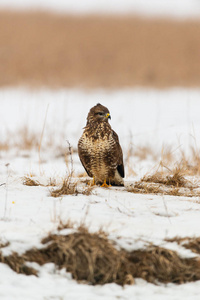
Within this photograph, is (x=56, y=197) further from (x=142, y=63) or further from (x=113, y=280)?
(x=142, y=63)

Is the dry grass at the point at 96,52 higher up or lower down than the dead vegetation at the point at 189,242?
higher up

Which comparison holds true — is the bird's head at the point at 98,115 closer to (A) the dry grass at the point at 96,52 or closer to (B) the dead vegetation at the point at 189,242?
(B) the dead vegetation at the point at 189,242

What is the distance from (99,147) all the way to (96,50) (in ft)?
38.4

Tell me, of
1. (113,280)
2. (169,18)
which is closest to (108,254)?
(113,280)

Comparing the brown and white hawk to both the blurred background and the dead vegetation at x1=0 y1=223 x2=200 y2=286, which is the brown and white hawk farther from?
the blurred background

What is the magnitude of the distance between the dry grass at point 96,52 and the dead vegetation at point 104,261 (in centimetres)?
1034

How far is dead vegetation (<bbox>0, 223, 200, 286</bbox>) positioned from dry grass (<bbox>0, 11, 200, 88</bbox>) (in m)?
10.3

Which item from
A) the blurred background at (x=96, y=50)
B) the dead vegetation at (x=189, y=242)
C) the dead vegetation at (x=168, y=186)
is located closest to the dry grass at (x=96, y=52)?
the blurred background at (x=96, y=50)

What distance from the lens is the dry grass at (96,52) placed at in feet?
44.8

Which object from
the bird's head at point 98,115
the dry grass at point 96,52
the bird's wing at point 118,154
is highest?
the dry grass at point 96,52

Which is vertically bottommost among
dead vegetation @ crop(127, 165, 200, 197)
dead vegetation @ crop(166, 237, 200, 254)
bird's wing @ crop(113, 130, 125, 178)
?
dead vegetation @ crop(166, 237, 200, 254)

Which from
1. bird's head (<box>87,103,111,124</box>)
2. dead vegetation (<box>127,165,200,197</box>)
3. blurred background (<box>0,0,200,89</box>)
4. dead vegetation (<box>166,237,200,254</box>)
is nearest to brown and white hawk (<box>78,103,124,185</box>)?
bird's head (<box>87,103,111,124</box>)

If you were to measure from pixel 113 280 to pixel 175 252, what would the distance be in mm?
408

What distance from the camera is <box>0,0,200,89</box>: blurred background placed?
44.7ft
